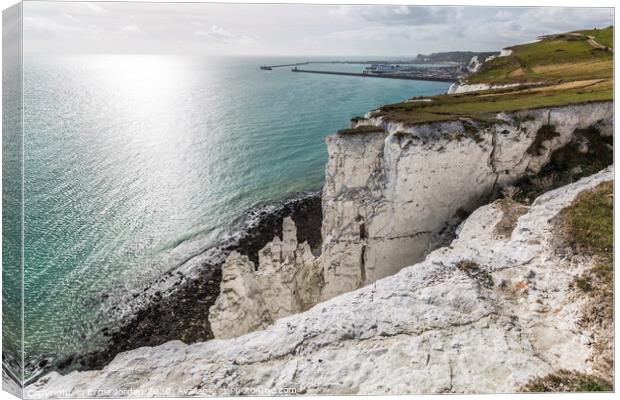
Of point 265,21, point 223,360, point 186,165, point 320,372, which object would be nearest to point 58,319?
point 223,360

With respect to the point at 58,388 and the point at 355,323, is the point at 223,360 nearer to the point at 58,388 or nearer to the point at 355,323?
the point at 355,323

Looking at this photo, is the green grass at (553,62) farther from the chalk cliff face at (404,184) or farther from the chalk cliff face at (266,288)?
the chalk cliff face at (266,288)

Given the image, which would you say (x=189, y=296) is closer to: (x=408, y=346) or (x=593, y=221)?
(x=408, y=346)

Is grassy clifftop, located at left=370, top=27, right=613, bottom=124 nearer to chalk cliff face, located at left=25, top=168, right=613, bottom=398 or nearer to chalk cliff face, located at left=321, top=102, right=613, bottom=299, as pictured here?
chalk cliff face, located at left=321, top=102, right=613, bottom=299

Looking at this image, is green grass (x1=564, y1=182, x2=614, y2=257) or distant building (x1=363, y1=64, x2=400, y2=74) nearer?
green grass (x1=564, y1=182, x2=614, y2=257)

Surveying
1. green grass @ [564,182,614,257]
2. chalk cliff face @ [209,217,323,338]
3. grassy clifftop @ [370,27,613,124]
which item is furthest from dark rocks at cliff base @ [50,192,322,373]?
green grass @ [564,182,614,257]

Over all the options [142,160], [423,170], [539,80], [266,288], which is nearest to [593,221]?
[423,170]
